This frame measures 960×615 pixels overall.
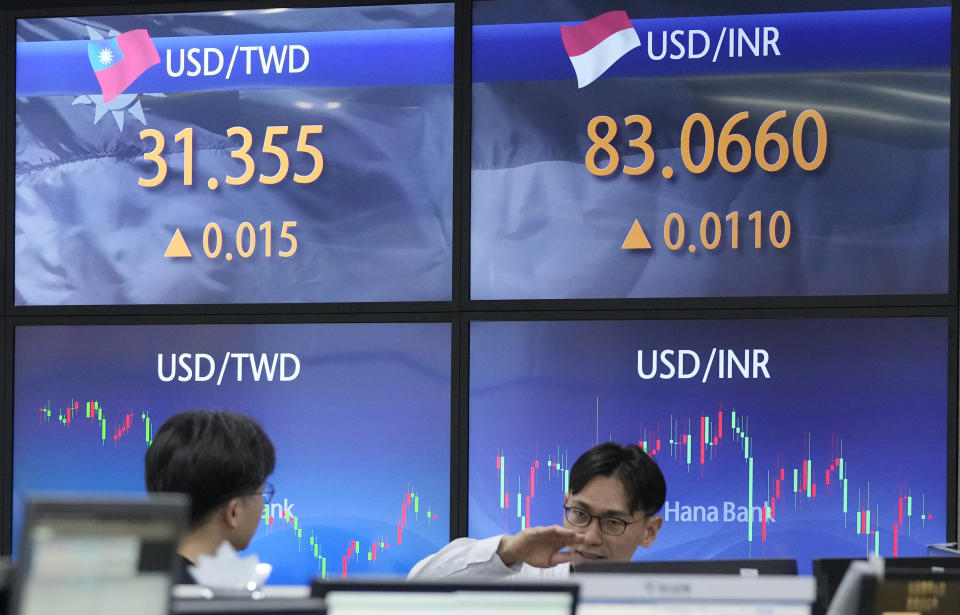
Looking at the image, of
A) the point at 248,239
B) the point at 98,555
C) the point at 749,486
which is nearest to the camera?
the point at 98,555

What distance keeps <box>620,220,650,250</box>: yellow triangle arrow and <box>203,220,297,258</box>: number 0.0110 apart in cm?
101

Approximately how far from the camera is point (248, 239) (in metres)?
3.72

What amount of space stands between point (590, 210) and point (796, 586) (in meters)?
2.05

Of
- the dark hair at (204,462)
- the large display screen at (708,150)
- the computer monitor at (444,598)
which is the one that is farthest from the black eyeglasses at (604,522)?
the computer monitor at (444,598)

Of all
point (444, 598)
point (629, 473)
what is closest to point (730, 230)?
point (629, 473)

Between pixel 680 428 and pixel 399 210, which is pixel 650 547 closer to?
pixel 680 428

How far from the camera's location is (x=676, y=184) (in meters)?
3.53

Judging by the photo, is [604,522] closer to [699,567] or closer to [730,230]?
[730,230]

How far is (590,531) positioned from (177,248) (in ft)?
5.27

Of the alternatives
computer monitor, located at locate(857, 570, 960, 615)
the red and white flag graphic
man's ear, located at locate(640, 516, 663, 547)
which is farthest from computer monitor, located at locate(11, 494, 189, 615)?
the red and white flag graphic

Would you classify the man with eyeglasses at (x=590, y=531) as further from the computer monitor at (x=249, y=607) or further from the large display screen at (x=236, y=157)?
the computer monitor at (x=249, y=607)

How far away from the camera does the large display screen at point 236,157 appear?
3.66 m

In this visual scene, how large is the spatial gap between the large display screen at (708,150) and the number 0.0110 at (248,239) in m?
0.58

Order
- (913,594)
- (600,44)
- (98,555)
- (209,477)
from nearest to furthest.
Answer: (98,555), (913,594), (209,477), (600,44)
